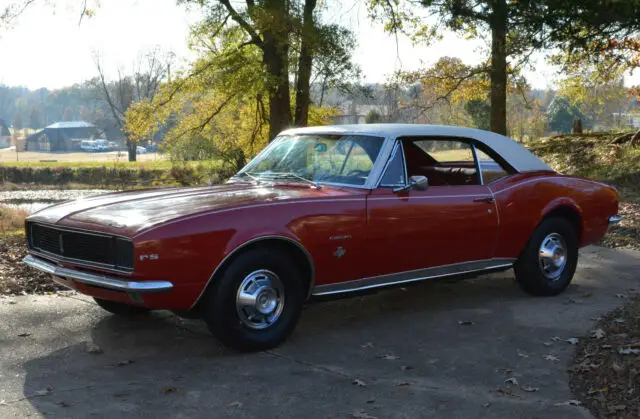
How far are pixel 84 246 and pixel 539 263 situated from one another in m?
4.24

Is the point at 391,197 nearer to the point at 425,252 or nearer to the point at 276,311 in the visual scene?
the point at 425,252

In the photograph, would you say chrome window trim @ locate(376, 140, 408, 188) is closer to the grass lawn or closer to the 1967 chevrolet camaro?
the 1967 chevrolet camaro

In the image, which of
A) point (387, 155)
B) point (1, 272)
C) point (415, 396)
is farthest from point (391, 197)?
point (1, 272)

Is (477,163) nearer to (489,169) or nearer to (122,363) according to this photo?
(489,169)

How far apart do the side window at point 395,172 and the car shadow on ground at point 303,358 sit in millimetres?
1184

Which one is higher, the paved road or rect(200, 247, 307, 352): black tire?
rect(200, 247, 307, 352): black tire

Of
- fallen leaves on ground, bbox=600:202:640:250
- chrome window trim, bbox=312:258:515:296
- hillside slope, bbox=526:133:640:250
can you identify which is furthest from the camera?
hillside slope, bbox=526:133:640:250

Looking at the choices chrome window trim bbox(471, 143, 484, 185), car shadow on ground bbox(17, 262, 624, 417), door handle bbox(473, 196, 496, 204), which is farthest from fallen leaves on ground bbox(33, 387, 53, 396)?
chrome window trim bbox(471, 143, 484, 185)

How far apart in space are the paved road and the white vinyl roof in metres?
1.34

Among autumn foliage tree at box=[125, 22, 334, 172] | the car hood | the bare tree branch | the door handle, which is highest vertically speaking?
the bare tree branch

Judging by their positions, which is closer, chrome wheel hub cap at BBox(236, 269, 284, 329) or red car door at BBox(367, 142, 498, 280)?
chrome wheel hub cap at BBox(236, 269, 284, 329)

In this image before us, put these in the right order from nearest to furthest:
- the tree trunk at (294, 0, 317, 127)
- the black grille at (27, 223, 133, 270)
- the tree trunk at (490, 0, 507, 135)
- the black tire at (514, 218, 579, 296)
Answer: the black grille at (27, 223, 133, 270)
the black tire at (514, 218, 579, 296)
the tree trunk at (490, 0, 507, 135)
the tree trunk at (294, 0, 317, 127)

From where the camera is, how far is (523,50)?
1541cm

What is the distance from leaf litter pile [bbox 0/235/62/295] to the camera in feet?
23.7
